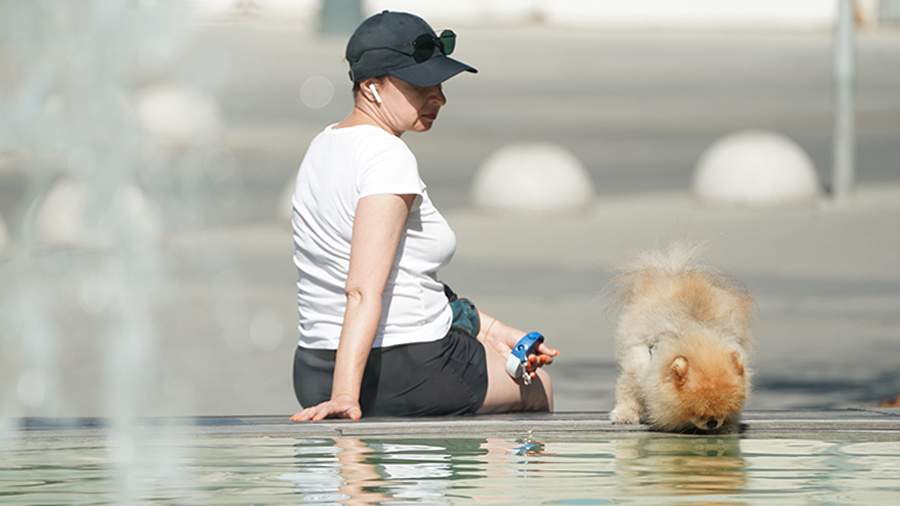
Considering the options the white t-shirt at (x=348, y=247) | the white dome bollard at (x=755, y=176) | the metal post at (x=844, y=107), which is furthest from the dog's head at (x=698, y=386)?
the metal post at (x=844, y=107)

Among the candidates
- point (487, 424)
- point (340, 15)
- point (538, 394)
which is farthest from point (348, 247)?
point (340, 15)

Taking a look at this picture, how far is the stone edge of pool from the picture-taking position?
20.8 ft

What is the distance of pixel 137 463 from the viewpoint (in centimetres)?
588

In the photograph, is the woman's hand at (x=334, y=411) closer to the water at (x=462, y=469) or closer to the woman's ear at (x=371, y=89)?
the water at (x=462, y=469)

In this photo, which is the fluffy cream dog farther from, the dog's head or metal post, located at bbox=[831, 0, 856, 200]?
metal post, located at bbox=[831, 0, 856, 200]

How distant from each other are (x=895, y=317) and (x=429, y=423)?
25.1ft

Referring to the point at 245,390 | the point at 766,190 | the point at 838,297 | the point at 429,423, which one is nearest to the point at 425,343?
the point at 429,423

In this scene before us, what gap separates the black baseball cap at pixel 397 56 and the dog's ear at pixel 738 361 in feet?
4.11

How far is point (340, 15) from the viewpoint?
139 feet

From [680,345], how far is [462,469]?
47.3 inches

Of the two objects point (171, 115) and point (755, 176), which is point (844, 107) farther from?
point (171, 115)

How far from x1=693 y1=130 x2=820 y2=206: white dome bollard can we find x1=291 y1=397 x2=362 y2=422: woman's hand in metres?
13.8

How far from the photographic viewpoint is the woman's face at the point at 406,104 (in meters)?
6.61

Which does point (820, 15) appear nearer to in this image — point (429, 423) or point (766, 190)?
point (766, 190)
